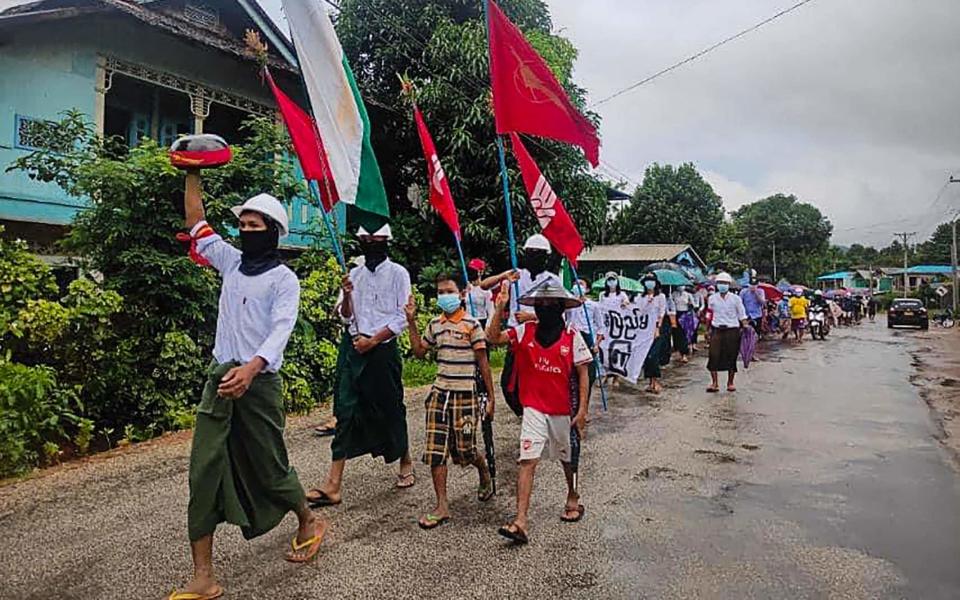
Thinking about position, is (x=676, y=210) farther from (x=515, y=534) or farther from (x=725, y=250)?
(x=515, y=534)

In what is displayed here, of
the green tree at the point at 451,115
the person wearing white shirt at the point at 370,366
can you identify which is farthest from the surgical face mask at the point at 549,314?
the green tree at the point at 451,115

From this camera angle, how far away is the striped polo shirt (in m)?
4.44

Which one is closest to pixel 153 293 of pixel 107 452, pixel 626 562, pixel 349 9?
pixel 107 452

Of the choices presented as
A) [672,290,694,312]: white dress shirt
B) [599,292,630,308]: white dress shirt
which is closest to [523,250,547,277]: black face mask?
[599,292,630,308]: white dress shirt

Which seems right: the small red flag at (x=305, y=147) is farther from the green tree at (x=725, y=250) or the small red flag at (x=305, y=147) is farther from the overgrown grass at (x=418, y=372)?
the green tree at (x=725, y=250)

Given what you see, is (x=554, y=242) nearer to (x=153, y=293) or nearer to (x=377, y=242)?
(x=377, y=242)

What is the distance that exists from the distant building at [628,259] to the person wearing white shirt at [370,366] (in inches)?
963

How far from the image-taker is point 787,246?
5641 centimetres

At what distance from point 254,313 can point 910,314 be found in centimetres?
3309

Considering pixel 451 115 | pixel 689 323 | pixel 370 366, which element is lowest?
pixel 370 366

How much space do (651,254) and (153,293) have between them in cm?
2511

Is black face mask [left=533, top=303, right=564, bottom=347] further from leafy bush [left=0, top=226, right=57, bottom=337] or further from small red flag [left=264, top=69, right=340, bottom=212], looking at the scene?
leafy bush [left=0, top=226, right=57, bottom=337]

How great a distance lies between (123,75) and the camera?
10.7 metres

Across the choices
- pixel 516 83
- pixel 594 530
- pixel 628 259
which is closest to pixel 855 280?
pixel 628 259
